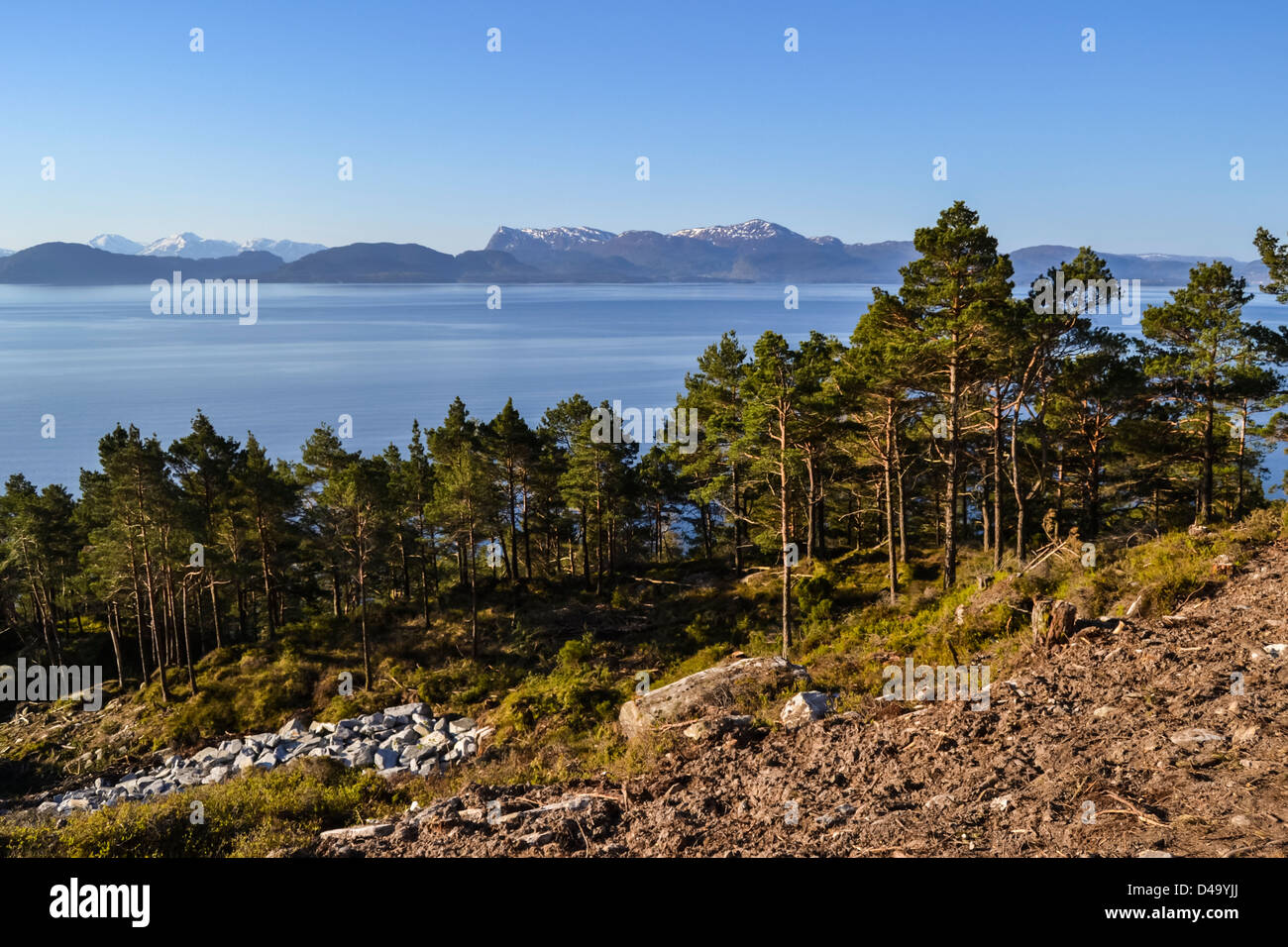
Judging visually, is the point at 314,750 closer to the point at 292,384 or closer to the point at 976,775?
the point at 976,775

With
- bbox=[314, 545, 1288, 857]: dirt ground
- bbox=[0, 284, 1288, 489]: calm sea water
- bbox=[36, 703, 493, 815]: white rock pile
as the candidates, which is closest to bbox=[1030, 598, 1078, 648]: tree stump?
bbox=[314, 545, 1288, 857]: dirt ground

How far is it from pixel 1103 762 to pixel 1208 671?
274 cm

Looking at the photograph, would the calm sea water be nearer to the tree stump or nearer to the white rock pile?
the white rock pile

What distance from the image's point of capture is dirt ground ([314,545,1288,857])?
6766 millimetres

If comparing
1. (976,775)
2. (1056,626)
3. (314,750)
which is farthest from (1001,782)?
(314,750)

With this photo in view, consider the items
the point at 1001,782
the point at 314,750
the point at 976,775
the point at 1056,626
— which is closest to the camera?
the point at 1001,782

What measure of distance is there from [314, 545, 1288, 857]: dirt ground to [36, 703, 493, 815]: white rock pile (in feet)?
42.5

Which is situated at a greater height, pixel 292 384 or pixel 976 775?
pixel 292 384

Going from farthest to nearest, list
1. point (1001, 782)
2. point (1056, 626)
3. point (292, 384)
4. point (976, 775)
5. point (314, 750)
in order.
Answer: point (292, 384)
point (314, 750)
point (1056, 626)
point (976, 775)
point (1001, 782)

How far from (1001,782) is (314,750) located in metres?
23.0

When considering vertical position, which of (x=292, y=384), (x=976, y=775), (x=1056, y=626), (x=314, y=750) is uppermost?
(x=292, y=384)

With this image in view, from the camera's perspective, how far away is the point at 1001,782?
800 cm

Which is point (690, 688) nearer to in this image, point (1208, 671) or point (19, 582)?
point (1208, 671)

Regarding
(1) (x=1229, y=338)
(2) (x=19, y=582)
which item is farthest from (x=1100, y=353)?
(2) (x=19, y=582)
